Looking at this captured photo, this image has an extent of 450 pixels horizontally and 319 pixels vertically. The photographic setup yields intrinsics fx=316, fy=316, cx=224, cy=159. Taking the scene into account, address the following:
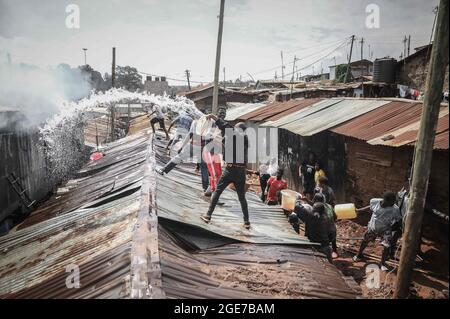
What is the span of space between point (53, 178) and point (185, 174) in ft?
31.5

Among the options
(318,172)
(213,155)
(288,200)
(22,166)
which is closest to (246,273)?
(213,155)

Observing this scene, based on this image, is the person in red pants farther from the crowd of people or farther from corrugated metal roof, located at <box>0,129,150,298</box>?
corrugated metal roof, located at <box>0,129,150,298</box>

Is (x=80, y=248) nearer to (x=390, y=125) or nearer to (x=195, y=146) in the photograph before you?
(x=195, y=146)

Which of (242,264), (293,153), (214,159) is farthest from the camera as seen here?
(293,153)

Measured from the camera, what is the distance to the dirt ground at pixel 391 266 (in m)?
3.10

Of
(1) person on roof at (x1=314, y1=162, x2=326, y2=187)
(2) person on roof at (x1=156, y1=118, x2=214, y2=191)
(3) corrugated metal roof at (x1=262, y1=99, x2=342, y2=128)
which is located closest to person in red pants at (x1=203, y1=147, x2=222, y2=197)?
(2) person on roof at (x1=156, y1=118, x2=214, y2=191)

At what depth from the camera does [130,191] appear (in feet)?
19.1

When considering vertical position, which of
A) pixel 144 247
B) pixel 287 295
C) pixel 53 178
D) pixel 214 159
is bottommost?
pixel 53 178

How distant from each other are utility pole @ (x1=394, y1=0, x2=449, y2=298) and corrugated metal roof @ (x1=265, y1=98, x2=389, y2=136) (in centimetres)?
543

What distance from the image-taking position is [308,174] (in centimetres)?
1097

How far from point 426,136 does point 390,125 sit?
14.1 feet
